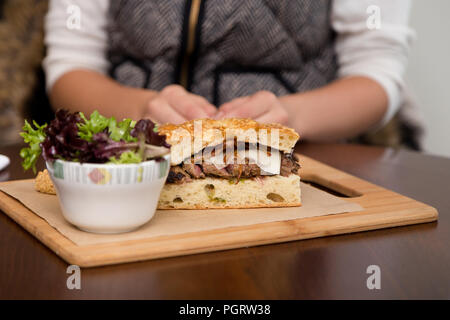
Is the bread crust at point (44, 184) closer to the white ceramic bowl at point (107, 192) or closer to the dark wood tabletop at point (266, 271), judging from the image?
the dark wood tabletop at point (266, 271)

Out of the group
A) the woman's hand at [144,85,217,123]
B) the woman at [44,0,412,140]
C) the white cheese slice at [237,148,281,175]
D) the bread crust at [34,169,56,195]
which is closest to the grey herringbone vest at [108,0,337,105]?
the woman at [44,0,412,140]

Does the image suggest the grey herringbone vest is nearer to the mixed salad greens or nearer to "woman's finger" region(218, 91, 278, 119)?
"woman's finger" region(218, 91, 278, 119)

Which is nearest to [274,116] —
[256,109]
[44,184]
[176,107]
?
[256,109]

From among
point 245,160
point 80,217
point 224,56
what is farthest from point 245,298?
point 224,56

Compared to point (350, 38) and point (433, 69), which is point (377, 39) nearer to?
point (350, 38)

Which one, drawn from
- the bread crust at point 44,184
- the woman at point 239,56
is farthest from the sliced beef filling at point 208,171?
the woman at point 239,56

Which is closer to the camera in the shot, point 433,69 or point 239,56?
point 239,56
